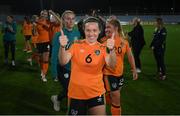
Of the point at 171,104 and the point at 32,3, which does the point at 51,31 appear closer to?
the point at 171,104

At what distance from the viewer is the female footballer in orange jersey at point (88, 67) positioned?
550 centimetres

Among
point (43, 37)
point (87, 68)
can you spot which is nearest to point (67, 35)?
point (87, 68)

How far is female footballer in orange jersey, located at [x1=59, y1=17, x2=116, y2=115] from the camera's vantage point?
5.50 m

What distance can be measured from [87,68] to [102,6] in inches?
2742

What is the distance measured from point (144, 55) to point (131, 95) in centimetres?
968

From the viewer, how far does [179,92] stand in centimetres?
1164

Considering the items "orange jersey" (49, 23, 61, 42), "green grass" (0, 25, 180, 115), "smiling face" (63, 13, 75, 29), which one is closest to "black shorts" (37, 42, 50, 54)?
"orange jersey" (49, 23, 61, 42)

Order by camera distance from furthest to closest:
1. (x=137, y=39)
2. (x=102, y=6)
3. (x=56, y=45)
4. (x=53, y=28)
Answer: (x=102, y=6) < (x=137, y=39) < (x=53, y=28) < (x=56, y=45)

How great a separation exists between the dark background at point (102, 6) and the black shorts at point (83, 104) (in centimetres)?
6128

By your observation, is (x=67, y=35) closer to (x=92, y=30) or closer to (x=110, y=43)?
(x=92, y=30)

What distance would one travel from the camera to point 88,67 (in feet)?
18.2

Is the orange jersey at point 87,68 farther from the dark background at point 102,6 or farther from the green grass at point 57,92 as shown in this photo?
the dark background at point 102,6

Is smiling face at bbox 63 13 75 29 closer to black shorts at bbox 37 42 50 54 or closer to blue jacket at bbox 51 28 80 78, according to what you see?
blue jacket at bbox 51 28 80 78

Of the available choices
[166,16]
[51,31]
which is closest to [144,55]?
[51,31]
